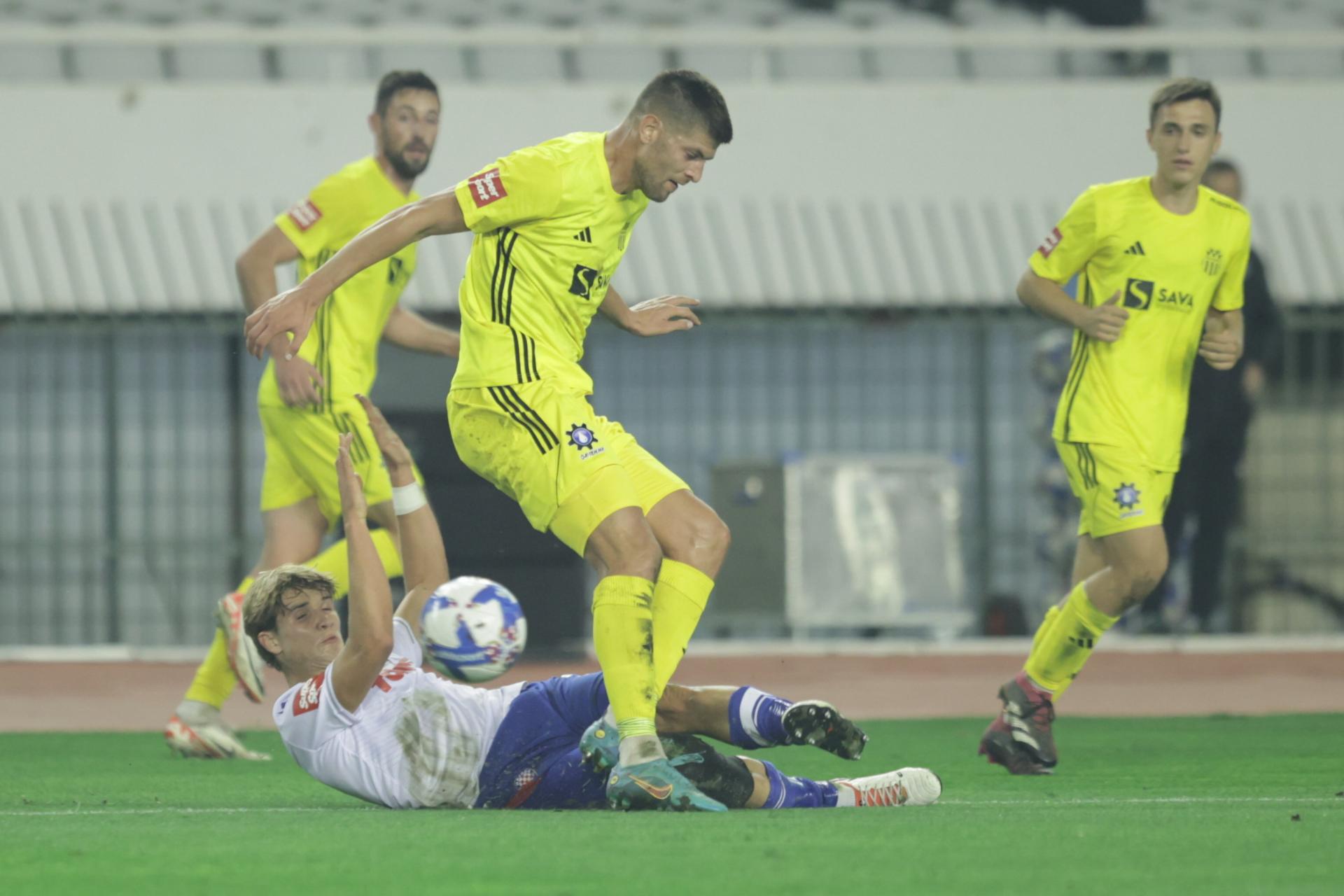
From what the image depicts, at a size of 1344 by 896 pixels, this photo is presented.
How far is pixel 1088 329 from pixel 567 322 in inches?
80.2

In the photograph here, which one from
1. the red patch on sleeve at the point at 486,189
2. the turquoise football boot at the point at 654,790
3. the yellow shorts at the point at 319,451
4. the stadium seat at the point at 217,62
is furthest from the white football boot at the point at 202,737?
the stadium seat at the point at 217,62

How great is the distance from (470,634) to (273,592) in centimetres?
125

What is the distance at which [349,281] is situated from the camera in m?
7.73

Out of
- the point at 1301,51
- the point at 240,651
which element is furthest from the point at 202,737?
the point at 1301,51

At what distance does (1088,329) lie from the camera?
685 centimetres

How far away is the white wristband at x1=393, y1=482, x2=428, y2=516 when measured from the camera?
591 centimetres

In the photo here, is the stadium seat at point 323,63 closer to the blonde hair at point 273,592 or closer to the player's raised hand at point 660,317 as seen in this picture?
the player's raised hand at point 660,317

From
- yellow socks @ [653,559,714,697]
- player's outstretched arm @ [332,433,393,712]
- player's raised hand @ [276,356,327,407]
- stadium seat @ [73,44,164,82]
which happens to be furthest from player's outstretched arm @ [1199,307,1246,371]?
stadium seat @ [73,44,164,82]

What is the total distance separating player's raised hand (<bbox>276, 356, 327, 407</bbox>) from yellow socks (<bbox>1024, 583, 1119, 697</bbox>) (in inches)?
104

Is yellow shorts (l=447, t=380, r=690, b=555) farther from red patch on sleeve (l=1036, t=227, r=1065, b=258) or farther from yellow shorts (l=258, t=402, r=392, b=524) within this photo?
red patch on sleeve (l=1036, t=227, r=1065, b=258)

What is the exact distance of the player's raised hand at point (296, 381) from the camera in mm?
7223

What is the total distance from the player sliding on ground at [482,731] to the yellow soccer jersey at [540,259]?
55cm

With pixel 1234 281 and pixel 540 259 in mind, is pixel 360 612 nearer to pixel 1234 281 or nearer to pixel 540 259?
pixel 540 259

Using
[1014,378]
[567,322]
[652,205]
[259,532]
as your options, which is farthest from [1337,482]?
[567,322]
